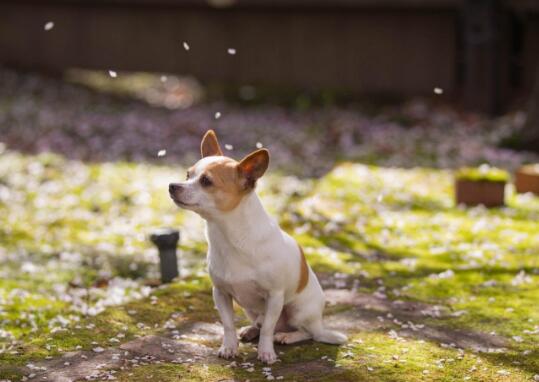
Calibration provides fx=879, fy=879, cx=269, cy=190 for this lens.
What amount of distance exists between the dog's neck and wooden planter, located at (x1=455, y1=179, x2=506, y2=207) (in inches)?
220

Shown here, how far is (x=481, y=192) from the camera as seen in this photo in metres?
10.4

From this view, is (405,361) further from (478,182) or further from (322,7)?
(322,7)

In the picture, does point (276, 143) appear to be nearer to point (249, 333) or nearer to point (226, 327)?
point (249, 333)

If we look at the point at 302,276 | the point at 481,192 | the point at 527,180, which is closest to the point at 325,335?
the point at 302,276

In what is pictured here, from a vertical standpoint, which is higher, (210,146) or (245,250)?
(210,146)

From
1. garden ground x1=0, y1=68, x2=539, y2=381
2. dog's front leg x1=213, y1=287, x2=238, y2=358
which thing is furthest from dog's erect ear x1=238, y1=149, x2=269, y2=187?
garden ground x1=0, y1=68, x2=539, y2=381

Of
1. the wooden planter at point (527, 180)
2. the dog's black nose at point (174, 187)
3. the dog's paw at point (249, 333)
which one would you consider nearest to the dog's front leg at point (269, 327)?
the dog's paw at point (249, 333)

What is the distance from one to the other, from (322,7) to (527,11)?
393 cm

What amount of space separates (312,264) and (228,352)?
2.76 meters

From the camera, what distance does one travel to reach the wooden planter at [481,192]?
33.9ft

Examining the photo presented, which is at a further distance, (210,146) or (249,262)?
(210,146)

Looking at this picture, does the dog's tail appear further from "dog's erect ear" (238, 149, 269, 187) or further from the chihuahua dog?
"dog's erect ear" (238, 149, 269, 187)

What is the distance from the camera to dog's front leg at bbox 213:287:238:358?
5512 mm

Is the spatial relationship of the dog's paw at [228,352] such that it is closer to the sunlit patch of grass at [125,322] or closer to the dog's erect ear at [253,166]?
the sunlit patch of grass at [125,322]
